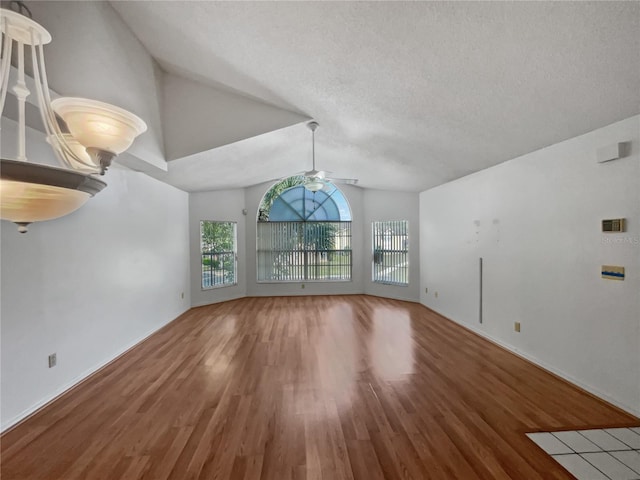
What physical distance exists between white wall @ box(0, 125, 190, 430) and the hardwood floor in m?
0.28

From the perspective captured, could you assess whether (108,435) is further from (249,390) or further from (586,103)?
(586,103)

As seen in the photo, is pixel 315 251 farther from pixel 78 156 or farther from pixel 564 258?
pixel 78 156

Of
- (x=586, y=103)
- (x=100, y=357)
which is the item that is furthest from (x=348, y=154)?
(x=100, y=357)

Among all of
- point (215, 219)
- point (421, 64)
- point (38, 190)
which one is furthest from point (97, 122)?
point (215, 219)

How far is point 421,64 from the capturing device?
2.33 meters

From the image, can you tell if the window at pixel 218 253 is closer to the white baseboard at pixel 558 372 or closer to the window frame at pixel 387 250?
the window frame at pixel 387 250

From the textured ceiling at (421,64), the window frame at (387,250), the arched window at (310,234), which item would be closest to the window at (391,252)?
the window frame at (387,250)

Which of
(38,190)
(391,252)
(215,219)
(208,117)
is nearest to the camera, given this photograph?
(38,190)

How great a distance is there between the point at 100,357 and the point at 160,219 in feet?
7.58

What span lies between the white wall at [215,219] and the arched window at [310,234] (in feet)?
2.43

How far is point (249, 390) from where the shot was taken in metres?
2.77

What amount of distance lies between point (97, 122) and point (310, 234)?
6.32 metres

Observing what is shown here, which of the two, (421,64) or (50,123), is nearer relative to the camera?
(50,123)

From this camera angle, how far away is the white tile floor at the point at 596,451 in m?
1.79
